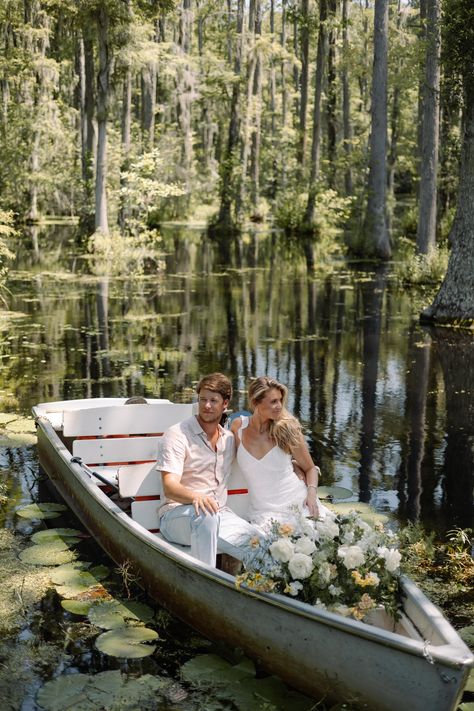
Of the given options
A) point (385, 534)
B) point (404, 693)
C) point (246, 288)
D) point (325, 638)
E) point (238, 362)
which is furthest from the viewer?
point (246, 288)

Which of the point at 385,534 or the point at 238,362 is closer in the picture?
the point at 385,534

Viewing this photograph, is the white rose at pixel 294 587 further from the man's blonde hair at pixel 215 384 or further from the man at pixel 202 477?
the man's blonde hair at pixel 215 384

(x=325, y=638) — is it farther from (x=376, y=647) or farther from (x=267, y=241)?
(x=267, y=241)

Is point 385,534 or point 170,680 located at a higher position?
point 385,534

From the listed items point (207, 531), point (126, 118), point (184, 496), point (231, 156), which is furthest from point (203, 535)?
point (231, 156)

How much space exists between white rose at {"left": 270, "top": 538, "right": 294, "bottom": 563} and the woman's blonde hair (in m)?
1.28

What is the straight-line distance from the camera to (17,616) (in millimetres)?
Result: 5695

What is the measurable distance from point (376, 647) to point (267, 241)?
31.6 m

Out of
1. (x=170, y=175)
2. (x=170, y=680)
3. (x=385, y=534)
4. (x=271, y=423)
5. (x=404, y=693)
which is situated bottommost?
(x=170, y=680)

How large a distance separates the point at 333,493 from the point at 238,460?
2.16 m

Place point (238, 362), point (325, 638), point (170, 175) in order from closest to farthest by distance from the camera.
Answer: point (325, 638), point (238, 362), point (170, 175)

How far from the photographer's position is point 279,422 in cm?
588

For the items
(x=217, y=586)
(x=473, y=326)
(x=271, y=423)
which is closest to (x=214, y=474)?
(x=271, y=423)

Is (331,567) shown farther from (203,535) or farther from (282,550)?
(203,535)
